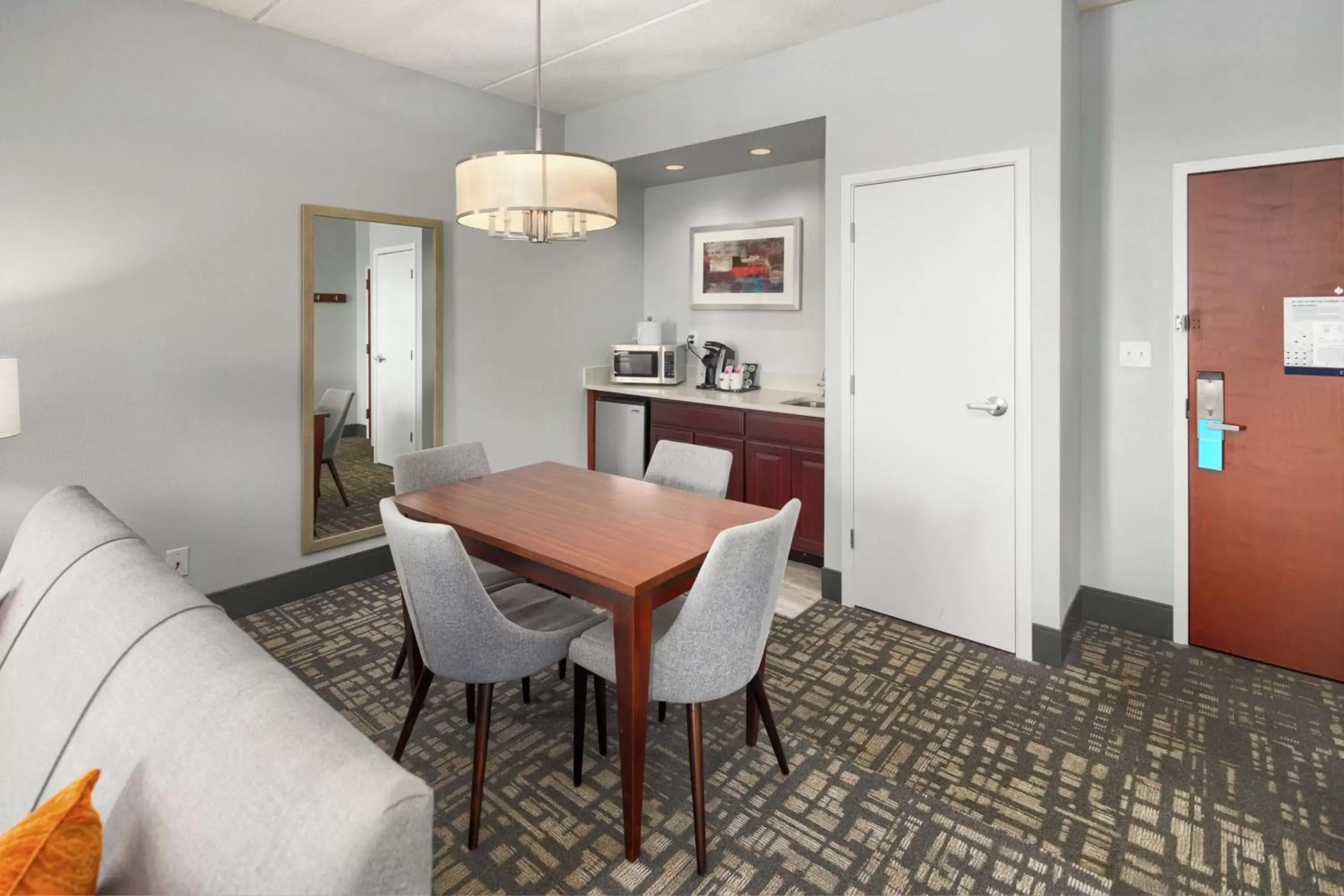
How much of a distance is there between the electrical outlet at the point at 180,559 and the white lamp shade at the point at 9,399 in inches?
37.0

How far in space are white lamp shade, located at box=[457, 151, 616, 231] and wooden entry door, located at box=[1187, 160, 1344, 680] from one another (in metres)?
2.39

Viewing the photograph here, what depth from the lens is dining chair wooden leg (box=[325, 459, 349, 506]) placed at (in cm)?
354

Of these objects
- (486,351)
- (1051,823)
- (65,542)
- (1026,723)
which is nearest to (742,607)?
(1051,823)

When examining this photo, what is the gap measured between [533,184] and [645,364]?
8.91 feet

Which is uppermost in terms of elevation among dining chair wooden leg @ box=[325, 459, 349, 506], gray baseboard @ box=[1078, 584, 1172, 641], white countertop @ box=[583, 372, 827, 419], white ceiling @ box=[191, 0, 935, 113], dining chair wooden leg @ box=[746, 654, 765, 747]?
white ceiling @ box=[191, 0, 935, 113]

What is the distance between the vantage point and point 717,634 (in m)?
1.74

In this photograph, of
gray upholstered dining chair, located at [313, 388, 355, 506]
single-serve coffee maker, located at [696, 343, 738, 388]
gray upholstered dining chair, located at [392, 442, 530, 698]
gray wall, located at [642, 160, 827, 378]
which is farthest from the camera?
single-serve coffee maker, located at [696, 343, 738, 388]

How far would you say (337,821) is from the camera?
27.6 inches

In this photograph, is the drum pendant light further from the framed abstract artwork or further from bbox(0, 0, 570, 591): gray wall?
the framed abstract artwork

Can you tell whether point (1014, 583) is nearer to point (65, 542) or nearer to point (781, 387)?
point (781, 387)

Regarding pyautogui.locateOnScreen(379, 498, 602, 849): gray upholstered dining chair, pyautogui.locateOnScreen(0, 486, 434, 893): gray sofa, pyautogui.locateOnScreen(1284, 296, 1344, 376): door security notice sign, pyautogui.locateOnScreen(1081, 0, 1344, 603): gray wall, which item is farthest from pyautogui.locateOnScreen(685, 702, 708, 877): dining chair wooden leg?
pyautogui.locateOnScreen(1284, 296, 1344, 376): door security notice sign

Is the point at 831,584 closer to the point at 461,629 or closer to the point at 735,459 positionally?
the point at 735,459

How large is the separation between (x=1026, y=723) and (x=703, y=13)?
9.87ft

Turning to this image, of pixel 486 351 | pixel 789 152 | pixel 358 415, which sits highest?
pixel 789 152
